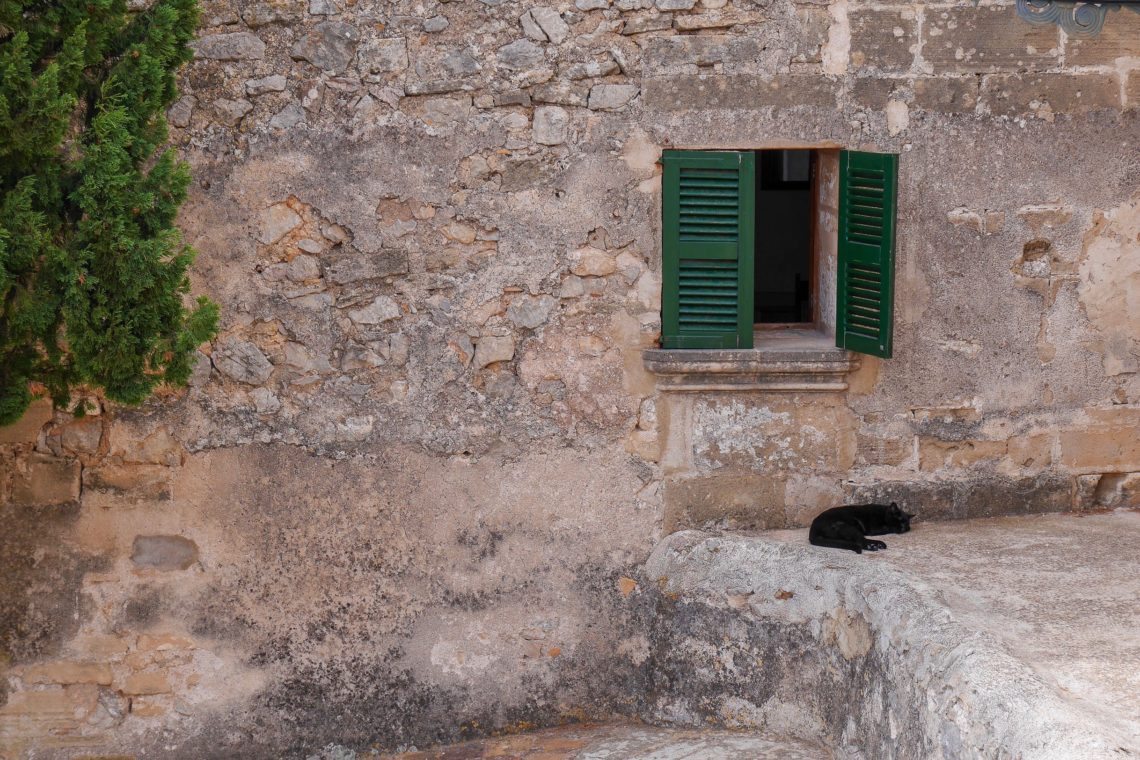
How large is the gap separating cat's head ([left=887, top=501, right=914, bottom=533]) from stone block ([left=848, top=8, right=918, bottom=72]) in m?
2.02

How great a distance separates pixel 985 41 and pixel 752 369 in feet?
Result: 6.01

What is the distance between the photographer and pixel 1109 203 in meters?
6.17

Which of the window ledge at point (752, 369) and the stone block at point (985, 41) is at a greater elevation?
the stone block at point (985, 41)

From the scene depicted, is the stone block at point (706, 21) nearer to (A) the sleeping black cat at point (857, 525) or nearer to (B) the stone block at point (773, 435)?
(B) the stone block at point (773, 435)

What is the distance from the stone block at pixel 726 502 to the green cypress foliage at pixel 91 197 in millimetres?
2421

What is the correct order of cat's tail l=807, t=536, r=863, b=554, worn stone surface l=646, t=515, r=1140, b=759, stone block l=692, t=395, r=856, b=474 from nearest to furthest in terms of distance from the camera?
worn stone surface l=646, t=515, r=1140, b=759
cat's tail l=807, t=536, r=863, b=554
stone block l=692, t=395, r=856, b=474

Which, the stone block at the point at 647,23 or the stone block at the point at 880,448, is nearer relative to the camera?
the stone block at the point at 647,23

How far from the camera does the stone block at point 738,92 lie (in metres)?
5.96

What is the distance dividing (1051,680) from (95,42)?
400 centimetres

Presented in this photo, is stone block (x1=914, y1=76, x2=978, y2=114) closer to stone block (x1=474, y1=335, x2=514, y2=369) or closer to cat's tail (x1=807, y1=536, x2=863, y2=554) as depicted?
cat's tail (x1=807, y1=536, x2=863, y2=554)

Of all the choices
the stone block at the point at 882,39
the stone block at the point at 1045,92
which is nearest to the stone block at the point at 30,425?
the stone block at the point at 882,39

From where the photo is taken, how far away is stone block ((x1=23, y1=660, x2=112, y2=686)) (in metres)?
6.26

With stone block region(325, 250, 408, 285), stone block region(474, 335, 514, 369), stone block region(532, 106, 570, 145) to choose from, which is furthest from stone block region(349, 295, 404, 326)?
stone block region(532, 106, 570, 145)

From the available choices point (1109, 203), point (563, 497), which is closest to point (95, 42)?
point (563, 497)
